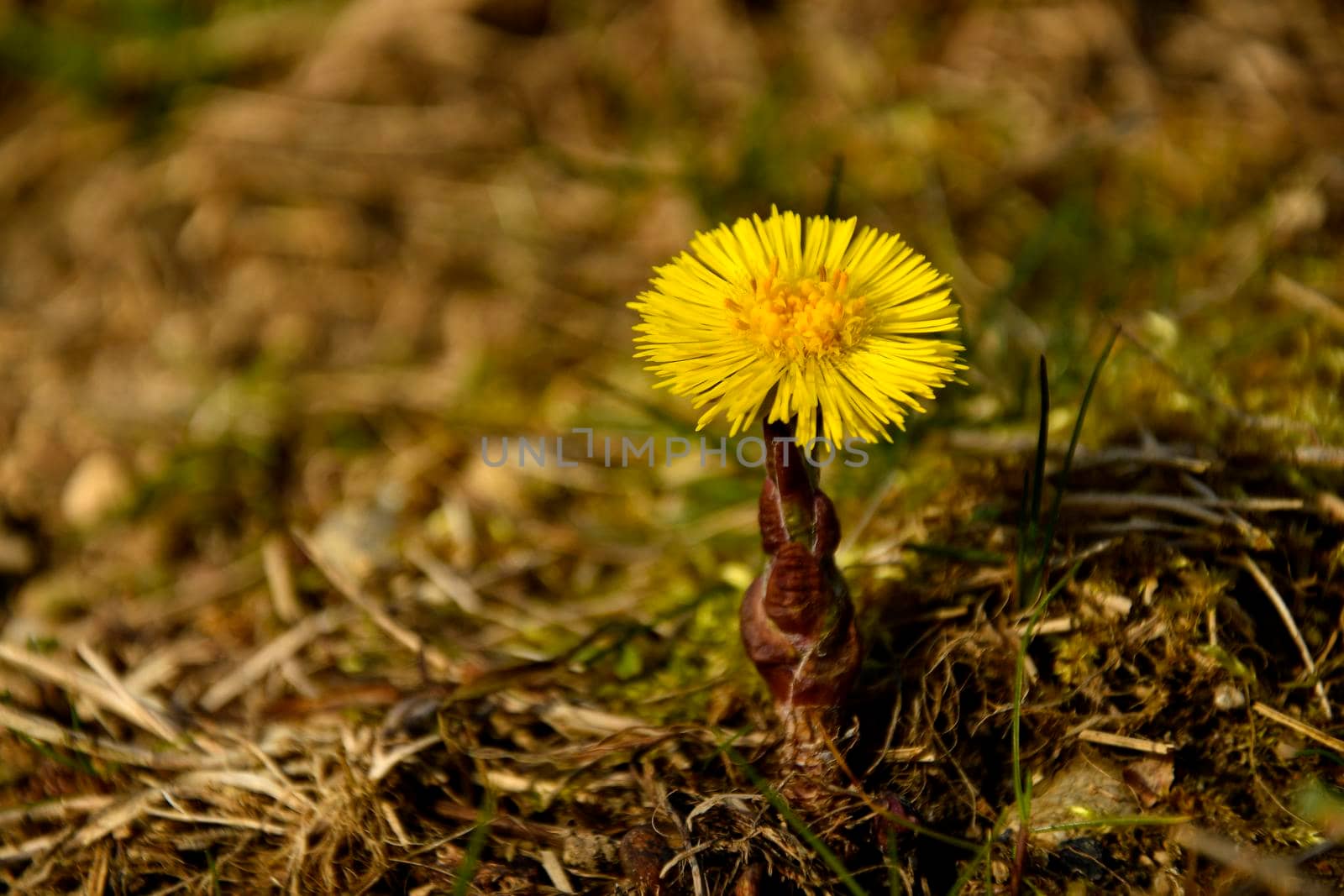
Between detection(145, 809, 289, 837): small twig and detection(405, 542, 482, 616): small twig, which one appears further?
detection(405, 542, 482, 616): small twig

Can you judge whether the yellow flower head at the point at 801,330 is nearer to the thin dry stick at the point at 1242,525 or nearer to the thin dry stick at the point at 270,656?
the thin dry stick at the point at 1242,525

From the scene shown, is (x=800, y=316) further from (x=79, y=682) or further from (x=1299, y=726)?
(x=79, y=682)

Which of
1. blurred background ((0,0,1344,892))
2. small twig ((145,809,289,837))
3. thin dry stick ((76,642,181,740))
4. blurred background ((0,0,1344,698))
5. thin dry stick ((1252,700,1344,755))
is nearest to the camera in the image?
thin dry stick ((1252,700,1344,755))

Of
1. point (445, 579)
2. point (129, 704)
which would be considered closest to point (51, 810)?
point (129, 704)

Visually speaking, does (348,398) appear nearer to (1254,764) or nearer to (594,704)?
(594,704)

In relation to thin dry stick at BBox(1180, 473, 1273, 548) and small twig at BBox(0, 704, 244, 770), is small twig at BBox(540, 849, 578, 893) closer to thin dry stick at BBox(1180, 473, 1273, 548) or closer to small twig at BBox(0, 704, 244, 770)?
small twig at BBox(0, 704, 244, 770)

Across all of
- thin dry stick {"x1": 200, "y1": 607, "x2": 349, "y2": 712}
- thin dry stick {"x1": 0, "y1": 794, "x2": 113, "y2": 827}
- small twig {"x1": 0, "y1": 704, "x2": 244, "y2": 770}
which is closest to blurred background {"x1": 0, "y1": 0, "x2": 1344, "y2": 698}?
thin dry stick {"x1": 200, "y1": 607, "x2": 349, "y2": 712}

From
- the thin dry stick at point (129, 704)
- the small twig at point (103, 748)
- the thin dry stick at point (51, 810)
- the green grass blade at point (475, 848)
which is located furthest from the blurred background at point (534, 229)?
the green grass blade at point (475, 848)
